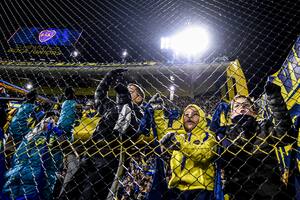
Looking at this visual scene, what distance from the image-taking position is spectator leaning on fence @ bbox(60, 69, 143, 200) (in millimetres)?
1928

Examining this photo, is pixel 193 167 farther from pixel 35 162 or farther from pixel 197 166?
pixel 35 162

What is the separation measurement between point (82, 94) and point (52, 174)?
34.2 ft

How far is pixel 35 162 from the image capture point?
2.45m

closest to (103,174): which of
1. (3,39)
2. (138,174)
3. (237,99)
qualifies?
(237,99)

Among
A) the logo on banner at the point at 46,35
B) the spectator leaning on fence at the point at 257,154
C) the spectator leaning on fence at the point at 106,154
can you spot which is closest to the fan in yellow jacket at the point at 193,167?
the spectator leaning on fence at the point at 257,154

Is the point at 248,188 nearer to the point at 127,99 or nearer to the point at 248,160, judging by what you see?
the point at 248,160

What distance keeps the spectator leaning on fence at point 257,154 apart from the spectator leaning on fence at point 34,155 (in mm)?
1660

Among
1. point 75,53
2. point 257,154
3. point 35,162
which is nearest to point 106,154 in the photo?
point 35,162

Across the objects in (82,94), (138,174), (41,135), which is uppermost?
(41,135)

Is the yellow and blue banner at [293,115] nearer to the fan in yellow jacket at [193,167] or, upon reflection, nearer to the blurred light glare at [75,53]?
the fan in yellow jacket at [193,167]

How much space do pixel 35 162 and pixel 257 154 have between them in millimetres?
2390

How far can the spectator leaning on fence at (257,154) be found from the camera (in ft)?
5.62

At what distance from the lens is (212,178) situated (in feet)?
6.37

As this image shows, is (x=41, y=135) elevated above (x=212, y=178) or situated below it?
below
